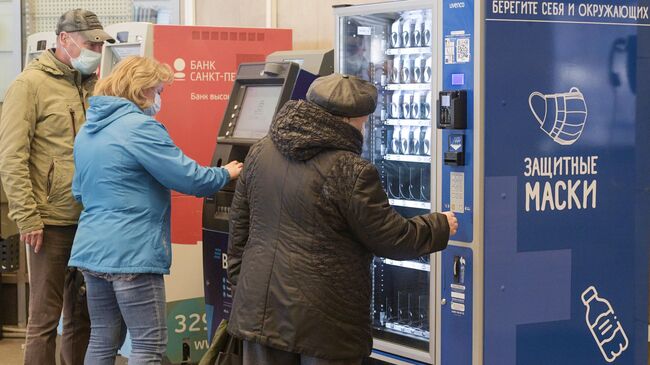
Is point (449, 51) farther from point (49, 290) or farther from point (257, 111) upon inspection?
point (49, 290)

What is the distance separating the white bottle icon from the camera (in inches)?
158

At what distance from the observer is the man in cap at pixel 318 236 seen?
311cm

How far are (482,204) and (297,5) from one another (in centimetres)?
250

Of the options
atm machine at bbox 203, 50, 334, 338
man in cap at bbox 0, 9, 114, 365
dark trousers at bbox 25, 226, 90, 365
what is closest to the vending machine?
atm machine at bbox 203, 50, 334, 338

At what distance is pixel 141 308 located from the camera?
151 inches

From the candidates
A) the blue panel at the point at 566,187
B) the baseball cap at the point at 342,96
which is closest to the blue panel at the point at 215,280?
the blue panel at the point at 566,187

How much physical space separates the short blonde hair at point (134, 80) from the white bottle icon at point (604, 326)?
192 cm

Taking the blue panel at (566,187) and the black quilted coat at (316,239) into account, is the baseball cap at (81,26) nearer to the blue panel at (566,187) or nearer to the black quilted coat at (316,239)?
the black quilted coat at (316,239)

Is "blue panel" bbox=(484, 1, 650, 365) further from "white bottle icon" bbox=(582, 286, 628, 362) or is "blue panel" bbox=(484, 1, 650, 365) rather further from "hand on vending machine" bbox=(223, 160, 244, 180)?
"hand on vending machine" bbox=(223, 160, 244, 180)

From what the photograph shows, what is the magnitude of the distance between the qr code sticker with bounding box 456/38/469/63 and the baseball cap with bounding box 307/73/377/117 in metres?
0.59

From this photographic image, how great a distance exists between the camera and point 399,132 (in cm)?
427

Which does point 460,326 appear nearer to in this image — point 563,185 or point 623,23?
point 563,185

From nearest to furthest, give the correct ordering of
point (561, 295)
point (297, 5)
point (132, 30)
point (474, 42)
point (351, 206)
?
1. point (351, 206)
2. point (474, 42)
3. point (561, 295)
4. point (132, 30)
5. point (297, 5)

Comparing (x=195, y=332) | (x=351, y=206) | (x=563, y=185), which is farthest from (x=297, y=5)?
(x=351, y=206)
